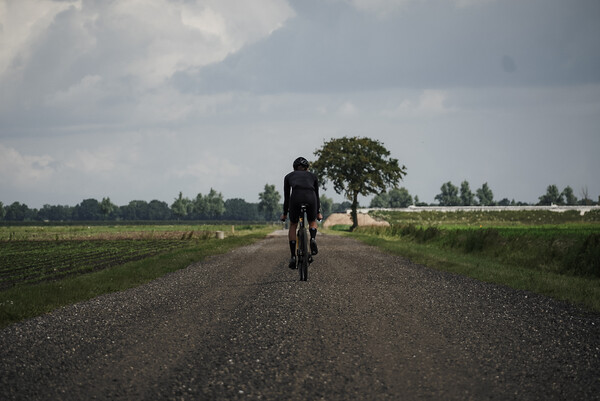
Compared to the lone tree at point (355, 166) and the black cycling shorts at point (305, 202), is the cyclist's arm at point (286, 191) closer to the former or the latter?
the black cycling shorts at point (305, 202)

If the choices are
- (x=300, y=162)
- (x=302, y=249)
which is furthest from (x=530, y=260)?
(x=300, y=162)

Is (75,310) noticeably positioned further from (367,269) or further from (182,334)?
(367,269)

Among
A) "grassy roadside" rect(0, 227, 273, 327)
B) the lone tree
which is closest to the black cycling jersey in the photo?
"grassy roadside" rect(0, 227, 273, 327)

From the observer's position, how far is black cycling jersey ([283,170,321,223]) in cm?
1122

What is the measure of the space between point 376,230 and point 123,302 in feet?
131

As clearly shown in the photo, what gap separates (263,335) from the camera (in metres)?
6.32

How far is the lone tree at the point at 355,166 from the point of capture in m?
63.0

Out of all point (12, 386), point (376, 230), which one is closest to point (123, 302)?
point (12, 386)

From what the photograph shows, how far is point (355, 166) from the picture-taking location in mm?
63625

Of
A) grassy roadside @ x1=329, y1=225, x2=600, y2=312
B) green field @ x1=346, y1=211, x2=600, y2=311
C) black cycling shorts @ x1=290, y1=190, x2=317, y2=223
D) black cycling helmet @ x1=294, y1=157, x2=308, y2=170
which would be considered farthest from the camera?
black cycling helmet @ x1=294, y1=157, x2=308, y2=170

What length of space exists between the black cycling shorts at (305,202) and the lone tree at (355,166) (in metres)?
51.6

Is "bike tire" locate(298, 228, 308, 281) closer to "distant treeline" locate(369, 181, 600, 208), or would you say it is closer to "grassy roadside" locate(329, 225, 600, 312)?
A: "grassy roadside" locate(329, 225, 600, 312)

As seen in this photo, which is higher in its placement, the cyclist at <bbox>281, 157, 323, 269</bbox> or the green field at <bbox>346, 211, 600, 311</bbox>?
the cyclist at <bbox>281, 157, 323, 269</bbox>

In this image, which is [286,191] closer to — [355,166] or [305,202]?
[305,202]
